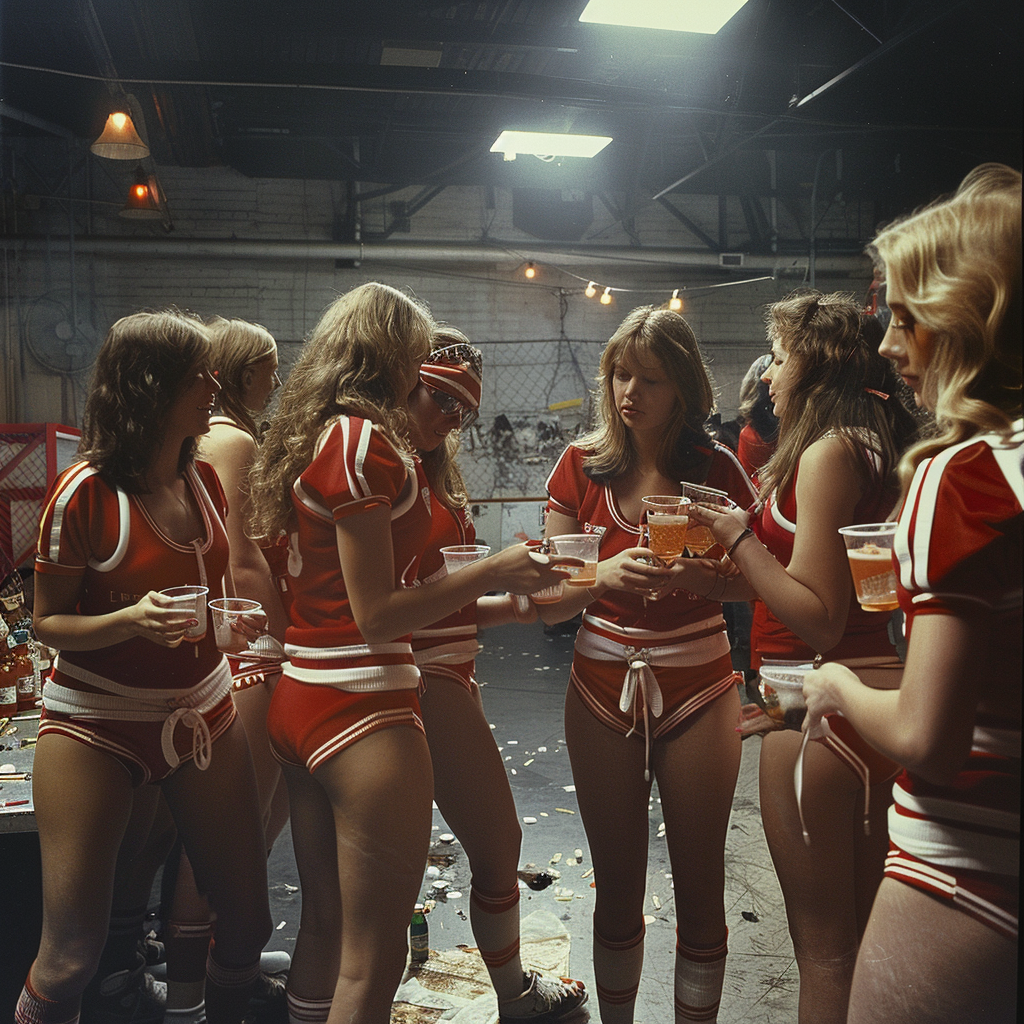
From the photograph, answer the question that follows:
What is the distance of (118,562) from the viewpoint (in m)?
1.36

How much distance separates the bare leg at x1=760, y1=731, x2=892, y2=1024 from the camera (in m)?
1.20

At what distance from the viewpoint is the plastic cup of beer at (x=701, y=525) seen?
4.86 feet

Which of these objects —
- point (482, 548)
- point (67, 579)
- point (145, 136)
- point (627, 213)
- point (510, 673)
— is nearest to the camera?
point (67, 579)

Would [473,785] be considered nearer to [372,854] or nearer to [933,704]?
[372,854]

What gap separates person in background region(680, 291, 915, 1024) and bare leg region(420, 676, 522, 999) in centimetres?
66

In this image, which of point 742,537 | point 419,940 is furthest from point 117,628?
point 419,940

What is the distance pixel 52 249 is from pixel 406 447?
1402 mm

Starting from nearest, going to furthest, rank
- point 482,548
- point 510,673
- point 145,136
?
1. point 482,548
2. point 145,136
3. point 510,673

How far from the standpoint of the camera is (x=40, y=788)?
54.0 inches

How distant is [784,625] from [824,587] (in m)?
0.12

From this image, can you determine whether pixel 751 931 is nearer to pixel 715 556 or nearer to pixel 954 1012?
pixel 715 556

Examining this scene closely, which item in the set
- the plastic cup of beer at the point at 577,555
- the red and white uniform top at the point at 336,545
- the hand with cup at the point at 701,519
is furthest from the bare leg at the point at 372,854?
the hand with cup at the point at 701,519

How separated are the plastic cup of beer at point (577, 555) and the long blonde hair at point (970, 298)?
2.10ft

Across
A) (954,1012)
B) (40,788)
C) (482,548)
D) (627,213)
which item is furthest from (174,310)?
(627,213)
